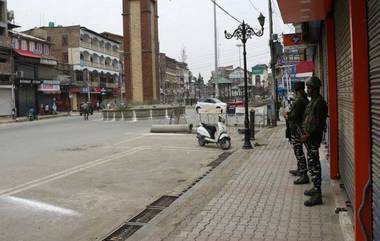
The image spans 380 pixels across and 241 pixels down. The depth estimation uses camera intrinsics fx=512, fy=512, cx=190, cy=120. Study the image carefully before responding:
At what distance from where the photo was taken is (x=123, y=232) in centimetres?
674

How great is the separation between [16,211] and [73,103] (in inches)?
2696

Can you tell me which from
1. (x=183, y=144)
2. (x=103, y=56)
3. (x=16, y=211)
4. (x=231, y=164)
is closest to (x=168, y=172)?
(x=231, y=164)

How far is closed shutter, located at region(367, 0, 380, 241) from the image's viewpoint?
151 inches

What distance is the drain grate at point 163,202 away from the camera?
331 inches

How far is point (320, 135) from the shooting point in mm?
7258

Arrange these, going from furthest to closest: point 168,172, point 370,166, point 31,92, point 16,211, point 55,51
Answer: point 55,51 < point 31,92 < point 168,172 < point 16,211 < point 370,166

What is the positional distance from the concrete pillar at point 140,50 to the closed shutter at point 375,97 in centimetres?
4174

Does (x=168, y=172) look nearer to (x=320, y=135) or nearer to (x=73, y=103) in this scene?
(x=320, y=135)

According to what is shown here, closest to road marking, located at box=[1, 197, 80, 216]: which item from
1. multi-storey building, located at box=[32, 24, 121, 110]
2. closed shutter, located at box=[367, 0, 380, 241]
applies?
closed shutter, located at box=[367, 0, 380, 241]

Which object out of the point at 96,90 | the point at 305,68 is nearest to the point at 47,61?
the point at 96,90

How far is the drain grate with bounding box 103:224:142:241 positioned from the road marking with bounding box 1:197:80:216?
3.93ft

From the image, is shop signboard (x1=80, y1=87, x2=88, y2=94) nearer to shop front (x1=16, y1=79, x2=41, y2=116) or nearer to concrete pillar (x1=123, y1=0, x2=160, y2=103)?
shop front (x1=16, y1=79, x2=41, y2=116)

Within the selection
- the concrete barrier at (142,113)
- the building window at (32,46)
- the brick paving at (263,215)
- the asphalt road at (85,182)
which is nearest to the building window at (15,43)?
the building window at (32,46)

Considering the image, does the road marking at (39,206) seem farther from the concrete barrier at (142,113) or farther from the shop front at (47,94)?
the shop front at (47,94)
